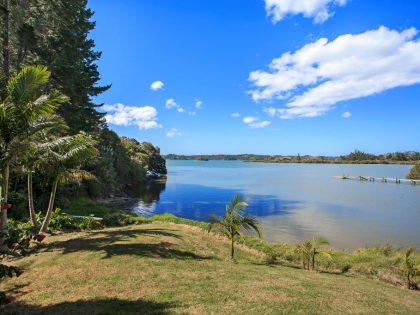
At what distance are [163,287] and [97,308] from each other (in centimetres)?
183

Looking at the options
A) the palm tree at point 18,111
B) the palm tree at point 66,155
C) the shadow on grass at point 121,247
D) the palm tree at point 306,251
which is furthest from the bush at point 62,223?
the palm tree at point 306,251

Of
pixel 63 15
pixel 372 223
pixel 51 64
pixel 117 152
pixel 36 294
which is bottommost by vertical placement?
pixel 372 223

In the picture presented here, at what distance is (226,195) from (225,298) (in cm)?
4386

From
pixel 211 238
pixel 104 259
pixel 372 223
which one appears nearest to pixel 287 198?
pixel 372 223

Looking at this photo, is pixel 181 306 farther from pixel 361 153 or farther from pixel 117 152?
pixel 361 153

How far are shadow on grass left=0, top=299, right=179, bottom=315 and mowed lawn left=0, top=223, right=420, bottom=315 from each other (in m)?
0.02

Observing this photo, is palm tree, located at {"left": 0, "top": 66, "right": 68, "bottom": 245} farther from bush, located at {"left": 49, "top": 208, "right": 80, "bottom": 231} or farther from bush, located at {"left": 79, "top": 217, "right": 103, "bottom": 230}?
bush, located at {"left": 79, "top": 217, "right": 103, "bottom": 230}

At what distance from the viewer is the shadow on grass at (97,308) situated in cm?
671

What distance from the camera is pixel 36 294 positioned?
8.05m

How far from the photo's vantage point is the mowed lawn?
7.12 m

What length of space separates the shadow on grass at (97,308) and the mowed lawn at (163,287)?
20mm

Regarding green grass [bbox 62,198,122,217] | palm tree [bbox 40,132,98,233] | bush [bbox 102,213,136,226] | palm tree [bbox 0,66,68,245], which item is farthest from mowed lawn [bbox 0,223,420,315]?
green grass [bbox 62,198,122,217]

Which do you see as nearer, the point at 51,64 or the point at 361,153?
the point at 51,64

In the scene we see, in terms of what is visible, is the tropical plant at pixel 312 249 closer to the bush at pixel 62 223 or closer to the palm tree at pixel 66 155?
the palm tree at pixel 66 155
